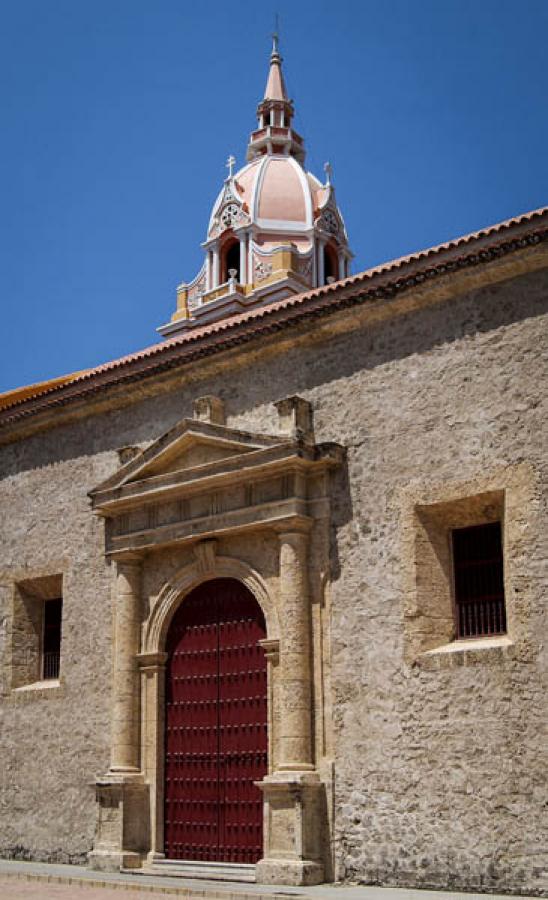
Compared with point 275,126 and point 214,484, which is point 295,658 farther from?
point 275,126

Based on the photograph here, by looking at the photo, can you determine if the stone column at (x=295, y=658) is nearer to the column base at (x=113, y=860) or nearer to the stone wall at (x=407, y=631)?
the stone wall at (x=407, y=631)

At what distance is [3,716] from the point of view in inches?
601

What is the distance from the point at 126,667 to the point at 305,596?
2.76m

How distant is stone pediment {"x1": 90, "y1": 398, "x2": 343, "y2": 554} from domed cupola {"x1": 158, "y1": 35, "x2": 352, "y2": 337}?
16.0 m

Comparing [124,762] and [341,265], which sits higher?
[341,265]

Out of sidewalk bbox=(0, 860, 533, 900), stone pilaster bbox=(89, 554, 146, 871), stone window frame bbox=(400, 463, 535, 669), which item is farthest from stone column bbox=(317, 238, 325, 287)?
sidewalk bbox=(0, 860, 533, 900)

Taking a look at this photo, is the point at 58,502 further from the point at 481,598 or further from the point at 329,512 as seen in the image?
the point at 481,598

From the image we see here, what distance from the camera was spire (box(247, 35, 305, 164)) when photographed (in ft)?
110

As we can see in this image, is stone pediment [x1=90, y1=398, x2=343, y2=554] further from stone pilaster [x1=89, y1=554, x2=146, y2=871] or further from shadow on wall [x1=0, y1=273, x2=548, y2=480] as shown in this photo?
stone pilaster [x1=89, y1=554, x2=146, y2=871]

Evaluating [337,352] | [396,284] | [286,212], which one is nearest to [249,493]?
[337,352]

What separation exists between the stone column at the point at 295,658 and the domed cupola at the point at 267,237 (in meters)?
17.8

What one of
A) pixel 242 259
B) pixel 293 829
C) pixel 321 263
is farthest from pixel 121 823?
pixel 321 263

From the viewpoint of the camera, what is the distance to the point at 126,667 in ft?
44.2

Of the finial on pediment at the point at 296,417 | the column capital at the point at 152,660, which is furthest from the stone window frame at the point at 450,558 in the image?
the column capital at the point at 152,660
